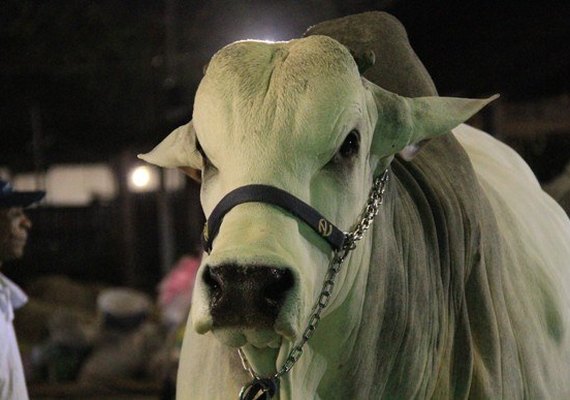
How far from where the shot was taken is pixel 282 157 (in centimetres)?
309

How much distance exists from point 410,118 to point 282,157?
1.69 feet

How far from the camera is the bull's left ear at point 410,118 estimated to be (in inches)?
135

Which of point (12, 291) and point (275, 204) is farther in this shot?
point (12, 291)

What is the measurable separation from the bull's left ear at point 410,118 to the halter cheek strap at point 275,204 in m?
0.38

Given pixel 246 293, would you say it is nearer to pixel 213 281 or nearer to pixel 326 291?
pixel 213 281

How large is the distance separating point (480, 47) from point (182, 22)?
8.13 feet

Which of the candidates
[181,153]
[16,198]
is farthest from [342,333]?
[16,198]

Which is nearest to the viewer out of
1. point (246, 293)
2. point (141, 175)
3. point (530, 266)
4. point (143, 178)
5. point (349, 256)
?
point (246, 293)

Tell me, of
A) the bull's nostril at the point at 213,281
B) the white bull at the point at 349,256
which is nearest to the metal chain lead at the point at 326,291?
the white bull at the point at 349,256

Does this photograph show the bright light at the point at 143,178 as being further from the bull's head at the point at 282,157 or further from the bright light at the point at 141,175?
the bull's head at the point at 282,157

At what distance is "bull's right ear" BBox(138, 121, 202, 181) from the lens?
11.1 ft

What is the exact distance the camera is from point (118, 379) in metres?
9.59

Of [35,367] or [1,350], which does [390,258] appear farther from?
[35,367]

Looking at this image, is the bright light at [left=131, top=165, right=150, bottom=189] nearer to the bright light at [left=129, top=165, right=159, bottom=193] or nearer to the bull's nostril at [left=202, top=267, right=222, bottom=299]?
the bright light at [left=129, top=165, right=159, bottom=193]
